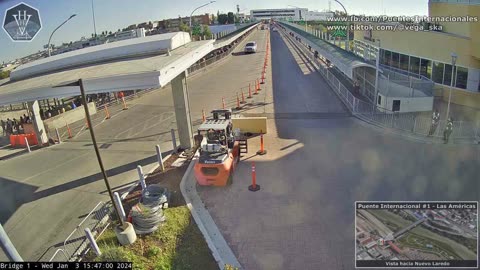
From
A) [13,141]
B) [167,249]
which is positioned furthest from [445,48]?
[13,141]

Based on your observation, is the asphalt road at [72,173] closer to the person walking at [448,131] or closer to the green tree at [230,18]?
the person walking at [448,131]

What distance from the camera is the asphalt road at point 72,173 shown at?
10.7 meters

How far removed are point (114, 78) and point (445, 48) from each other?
65.8 ft

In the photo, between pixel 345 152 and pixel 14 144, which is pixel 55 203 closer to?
pixel 14 144

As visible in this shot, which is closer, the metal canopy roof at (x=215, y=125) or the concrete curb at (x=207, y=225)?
the concrete curb at (x=207, y=225)

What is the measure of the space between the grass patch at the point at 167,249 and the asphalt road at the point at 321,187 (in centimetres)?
83

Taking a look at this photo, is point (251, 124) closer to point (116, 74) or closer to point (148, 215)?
point (116, 74)

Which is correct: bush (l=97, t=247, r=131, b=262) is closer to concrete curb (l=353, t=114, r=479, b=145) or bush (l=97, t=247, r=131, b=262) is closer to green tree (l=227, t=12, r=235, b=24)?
concrete curb (l=353, t=114, r=479, b=145)

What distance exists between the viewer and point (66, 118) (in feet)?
73.9

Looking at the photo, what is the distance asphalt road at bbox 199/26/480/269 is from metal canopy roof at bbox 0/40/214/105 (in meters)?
4.41

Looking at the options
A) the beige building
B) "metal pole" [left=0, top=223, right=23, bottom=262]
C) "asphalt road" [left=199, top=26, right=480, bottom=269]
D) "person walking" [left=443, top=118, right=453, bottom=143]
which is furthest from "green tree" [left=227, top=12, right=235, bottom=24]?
"metal pole" [left=0, top=223, right=23, bottom=262]

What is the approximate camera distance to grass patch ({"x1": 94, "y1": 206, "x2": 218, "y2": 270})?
8443mm

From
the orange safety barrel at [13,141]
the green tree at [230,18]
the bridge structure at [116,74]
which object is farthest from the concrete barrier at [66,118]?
the green tree at [230,18]

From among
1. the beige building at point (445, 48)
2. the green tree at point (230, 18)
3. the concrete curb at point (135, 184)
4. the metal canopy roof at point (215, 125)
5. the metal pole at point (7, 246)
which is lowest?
the concrete curb at point (135, 184)
